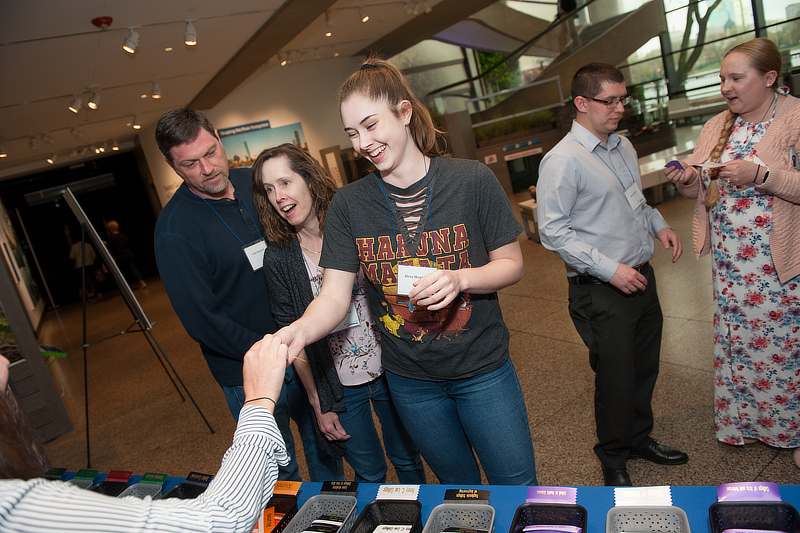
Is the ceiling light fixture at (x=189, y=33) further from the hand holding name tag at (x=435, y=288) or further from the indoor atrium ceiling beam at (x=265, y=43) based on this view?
the hand holding name tag at (x=435, y=288)

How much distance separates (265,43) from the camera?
8156 mm

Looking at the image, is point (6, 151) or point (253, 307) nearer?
point (253, 307)

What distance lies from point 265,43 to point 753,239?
7878mm

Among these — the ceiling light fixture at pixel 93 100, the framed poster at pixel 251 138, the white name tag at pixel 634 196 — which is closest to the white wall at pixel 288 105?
the framed poster at pixel 251 138

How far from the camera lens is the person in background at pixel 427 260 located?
54.4 inches

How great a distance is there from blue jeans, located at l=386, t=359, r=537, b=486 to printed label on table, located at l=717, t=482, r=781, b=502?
54 cm

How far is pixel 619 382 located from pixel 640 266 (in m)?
0.49

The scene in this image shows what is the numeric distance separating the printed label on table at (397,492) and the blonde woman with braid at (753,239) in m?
1.65

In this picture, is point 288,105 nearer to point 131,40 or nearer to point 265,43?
point 265,43

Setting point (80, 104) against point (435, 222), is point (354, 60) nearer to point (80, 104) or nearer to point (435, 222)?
point (80, 104)

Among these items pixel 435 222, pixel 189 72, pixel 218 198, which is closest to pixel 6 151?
pixel 189 72

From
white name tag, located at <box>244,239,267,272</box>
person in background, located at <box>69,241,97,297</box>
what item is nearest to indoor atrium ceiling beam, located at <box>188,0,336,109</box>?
person in background, located at <box>69,241,97,297</box>

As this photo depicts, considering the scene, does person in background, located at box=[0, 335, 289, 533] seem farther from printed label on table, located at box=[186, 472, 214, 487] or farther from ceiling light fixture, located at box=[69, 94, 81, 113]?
ceiling light fixture, located at box=[69, 94, 81, 113]

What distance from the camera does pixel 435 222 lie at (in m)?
1.40
